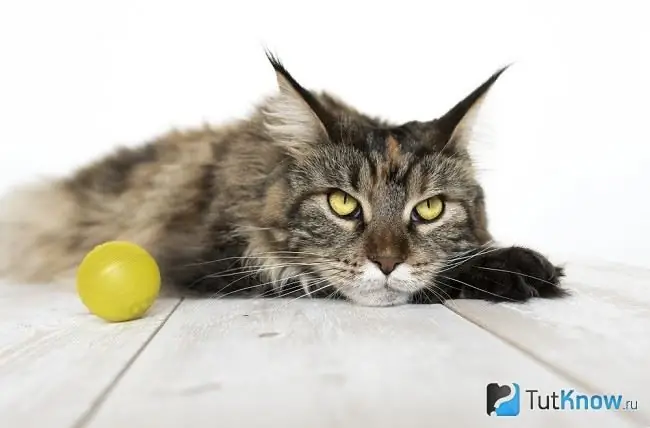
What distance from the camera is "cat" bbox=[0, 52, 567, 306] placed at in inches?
66.6

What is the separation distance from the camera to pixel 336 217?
1.75m

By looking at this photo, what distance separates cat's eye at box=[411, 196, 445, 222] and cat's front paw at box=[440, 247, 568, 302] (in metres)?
0.15

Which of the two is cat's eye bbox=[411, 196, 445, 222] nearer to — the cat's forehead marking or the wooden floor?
the cat's forehead marking

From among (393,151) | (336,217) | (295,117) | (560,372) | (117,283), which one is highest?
(295,117)

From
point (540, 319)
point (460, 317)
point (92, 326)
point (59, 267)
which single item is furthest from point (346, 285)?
point (59, 267)

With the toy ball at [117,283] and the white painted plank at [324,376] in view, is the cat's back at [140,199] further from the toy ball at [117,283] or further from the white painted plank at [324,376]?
the white painted plank at [324,376]

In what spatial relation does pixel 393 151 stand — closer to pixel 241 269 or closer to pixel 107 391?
pixel 241 269

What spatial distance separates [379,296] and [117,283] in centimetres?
63

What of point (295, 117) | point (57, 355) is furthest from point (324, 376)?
point (295, 117)

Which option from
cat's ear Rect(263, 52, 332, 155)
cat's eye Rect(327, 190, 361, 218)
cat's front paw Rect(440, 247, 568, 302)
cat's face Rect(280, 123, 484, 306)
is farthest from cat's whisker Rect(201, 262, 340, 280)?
cat's front paw Rect(440, 247, 568, 302)

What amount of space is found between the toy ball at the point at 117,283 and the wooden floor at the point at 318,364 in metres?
0.04

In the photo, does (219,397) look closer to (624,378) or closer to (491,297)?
(624,378)

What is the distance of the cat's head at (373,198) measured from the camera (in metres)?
1.65

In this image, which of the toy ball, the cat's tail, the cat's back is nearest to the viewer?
the toy ball
